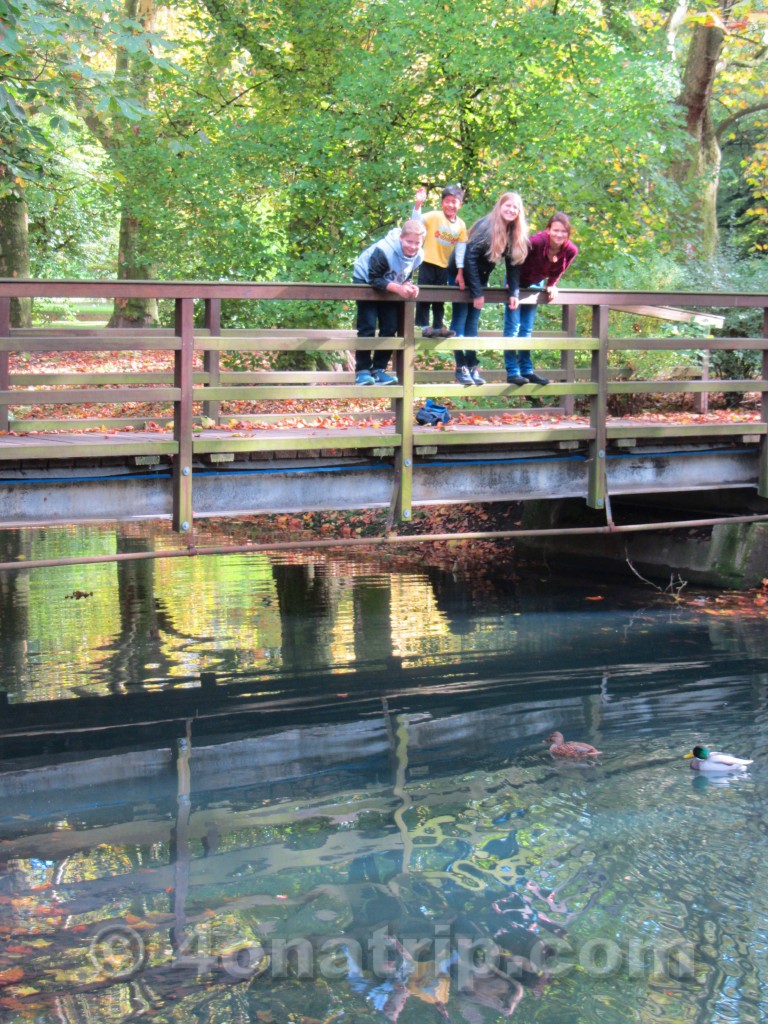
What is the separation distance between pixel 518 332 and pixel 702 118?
13615 mm

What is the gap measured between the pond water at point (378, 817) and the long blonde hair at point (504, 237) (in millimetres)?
3484

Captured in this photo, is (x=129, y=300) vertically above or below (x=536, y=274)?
above

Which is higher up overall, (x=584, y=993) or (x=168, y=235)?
(x=168, y=235)

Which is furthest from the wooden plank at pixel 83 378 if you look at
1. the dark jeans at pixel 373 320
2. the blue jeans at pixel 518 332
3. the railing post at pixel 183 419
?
the blue jeans at pixel 518 332

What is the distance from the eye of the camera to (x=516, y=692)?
9648 mm

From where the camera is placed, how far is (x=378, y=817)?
7.10 m

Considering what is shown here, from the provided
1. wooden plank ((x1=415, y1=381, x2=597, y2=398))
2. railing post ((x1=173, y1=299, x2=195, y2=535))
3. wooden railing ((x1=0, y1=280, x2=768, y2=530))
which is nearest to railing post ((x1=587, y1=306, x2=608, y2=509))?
wooden railing ((x1=0, y1=280, x2=768, y2=530))

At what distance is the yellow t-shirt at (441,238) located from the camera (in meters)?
10.7

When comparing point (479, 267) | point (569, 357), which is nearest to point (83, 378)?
point (479, 267)

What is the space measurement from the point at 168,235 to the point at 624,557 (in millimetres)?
7507

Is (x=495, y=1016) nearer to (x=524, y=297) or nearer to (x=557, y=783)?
(x=557, y=783)

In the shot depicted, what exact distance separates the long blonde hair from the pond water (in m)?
3.48

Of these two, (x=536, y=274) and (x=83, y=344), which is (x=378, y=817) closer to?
(x=83, y=344)

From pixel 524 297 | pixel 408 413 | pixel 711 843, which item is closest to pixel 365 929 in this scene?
pixel 711 843
